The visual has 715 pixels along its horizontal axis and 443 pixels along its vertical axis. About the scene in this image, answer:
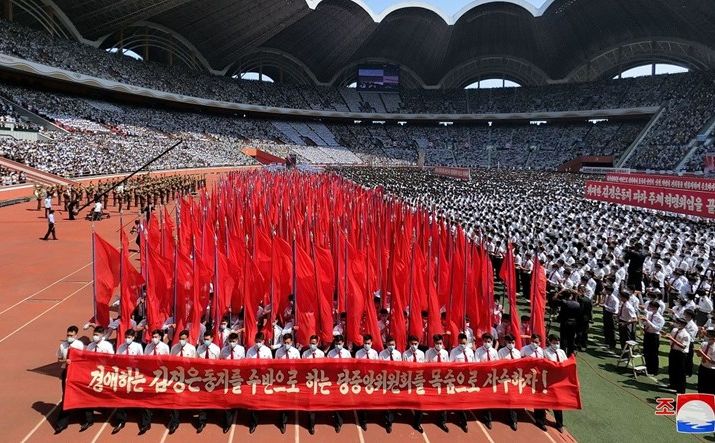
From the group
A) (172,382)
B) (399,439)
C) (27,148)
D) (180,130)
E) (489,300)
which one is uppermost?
(180,130)

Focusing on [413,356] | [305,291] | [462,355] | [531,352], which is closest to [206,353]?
[305,291]

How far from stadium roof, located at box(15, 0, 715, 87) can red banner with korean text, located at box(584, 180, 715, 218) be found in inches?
1235

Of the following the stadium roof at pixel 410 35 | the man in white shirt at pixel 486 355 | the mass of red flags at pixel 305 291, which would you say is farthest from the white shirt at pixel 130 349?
the stadium roof at pixel 410 35

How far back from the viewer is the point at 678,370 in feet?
25.7

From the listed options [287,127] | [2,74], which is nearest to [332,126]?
[287,127]

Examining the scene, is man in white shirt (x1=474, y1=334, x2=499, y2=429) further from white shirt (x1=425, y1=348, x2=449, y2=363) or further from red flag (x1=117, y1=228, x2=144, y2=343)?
red flag (x1=117, y1=228, x2=144, y2=343)

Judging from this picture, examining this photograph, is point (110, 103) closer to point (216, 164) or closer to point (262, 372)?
point (216, 164)

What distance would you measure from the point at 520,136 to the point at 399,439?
70.7m

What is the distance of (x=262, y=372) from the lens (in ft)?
22.2

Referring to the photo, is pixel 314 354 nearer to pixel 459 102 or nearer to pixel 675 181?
pixel 675 181

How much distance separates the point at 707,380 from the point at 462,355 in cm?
368

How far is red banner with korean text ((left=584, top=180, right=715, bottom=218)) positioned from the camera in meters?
21.2

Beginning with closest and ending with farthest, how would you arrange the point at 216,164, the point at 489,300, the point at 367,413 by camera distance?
the point at 367,413 → the point at 489,300 → the point at 216,164

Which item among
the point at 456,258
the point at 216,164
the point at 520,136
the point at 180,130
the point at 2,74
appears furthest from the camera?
the point at 520,136
